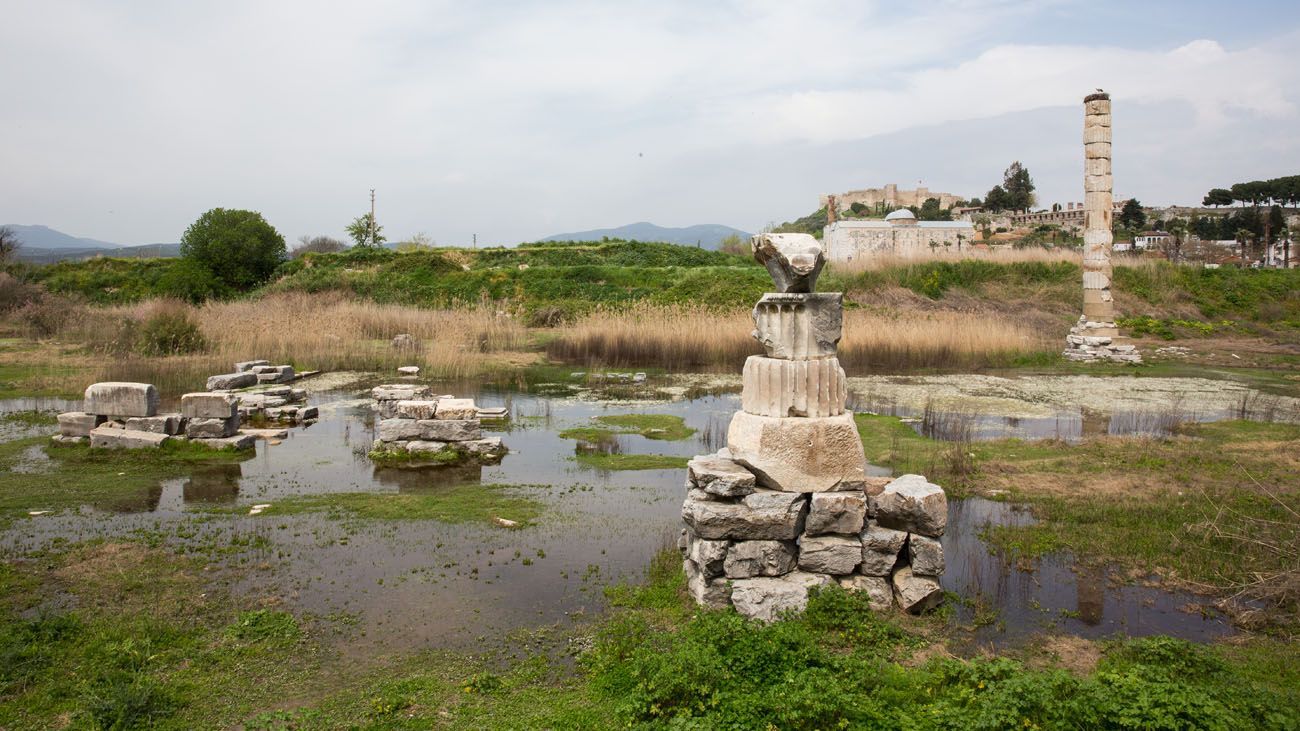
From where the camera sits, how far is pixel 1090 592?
6008 mm

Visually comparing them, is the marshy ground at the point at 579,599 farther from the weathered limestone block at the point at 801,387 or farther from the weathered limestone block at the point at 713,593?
the weathered limestone block at the point at 801,387

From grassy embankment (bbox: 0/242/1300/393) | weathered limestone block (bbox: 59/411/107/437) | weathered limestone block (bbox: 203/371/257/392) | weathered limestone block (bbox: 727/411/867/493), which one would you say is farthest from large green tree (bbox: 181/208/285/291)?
weathered limestone block (bbox: 727/411/867/493)

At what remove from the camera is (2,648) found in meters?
4.88

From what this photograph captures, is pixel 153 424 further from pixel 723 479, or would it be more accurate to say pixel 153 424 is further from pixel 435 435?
pixel 723 479

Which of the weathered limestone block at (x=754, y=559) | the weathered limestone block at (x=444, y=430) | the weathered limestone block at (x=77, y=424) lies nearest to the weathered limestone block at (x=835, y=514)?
the weathered limestone block at (x=754, y=559)

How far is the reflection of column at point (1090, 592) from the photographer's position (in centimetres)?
561

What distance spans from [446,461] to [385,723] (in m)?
6.15

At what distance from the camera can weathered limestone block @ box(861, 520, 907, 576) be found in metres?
5.74

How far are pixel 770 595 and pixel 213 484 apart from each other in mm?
6785

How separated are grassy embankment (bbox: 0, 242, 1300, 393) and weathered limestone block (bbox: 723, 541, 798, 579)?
12308 mm

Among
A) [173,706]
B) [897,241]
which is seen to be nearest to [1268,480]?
[173,706]

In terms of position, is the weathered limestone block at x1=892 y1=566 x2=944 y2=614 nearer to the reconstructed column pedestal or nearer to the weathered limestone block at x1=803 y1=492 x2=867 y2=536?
the weathered limestone block at x1=803 y1=492 x2=867 y2=536

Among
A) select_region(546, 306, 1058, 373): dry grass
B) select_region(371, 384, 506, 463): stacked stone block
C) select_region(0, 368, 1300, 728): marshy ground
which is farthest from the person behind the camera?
select_region(546, 306, 1058, 373): dry grass

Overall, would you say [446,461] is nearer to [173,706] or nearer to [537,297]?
[173,706]
